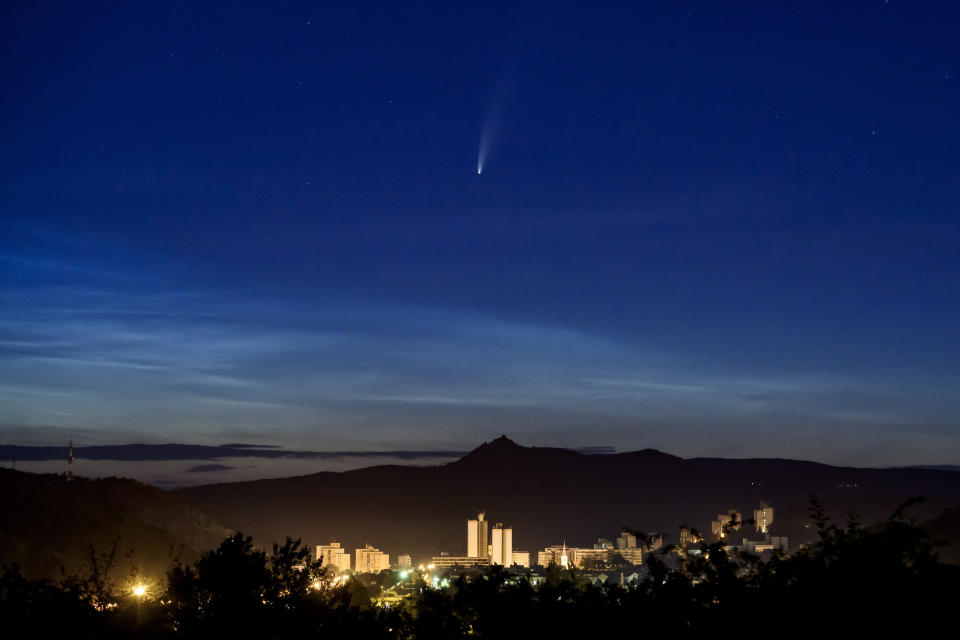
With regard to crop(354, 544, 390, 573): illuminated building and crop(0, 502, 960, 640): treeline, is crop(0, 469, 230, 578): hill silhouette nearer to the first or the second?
crop(354, 544, 390, 573): illuminated building

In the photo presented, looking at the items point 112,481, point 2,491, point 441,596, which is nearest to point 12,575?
point 441,596

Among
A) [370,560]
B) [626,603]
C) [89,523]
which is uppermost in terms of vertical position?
[626,603]

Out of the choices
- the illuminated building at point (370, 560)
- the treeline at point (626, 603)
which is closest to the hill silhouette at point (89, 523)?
the illuminated building at point (370, 560)

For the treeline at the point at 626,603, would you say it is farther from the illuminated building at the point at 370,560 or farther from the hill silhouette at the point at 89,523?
the illuminated building at the point at 370,560

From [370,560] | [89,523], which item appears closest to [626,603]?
[89,523]

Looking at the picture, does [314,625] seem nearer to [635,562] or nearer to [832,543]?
[832,543]

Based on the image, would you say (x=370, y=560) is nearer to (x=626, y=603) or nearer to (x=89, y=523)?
(x=89, y=523)
